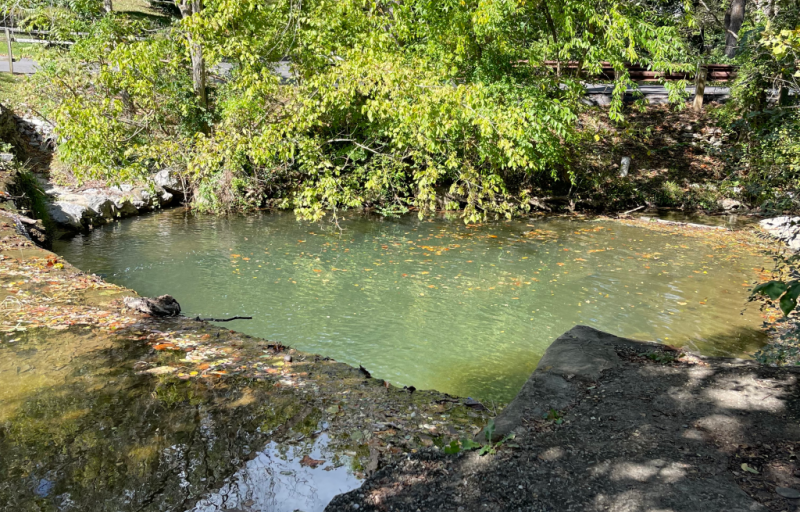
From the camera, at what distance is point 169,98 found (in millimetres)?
15016

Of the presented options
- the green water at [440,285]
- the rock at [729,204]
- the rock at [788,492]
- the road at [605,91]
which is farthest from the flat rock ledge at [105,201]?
the rock at [729,204]

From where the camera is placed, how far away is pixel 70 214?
1331 centimetres

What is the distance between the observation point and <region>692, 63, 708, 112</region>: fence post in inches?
850

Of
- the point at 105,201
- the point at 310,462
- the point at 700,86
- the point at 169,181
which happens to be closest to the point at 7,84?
the point at 169,181

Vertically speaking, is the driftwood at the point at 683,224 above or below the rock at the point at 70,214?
below

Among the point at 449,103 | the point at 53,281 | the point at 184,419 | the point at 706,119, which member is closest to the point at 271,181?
the point at 449,103

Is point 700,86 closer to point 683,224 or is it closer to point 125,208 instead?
point 683,224

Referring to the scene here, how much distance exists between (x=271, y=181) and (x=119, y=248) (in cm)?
580

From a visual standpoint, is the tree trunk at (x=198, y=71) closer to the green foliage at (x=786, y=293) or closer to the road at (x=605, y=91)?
the road at (x=605, y=91)

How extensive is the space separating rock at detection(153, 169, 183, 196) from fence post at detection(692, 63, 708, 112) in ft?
63.5

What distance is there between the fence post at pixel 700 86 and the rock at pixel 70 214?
21533 mm

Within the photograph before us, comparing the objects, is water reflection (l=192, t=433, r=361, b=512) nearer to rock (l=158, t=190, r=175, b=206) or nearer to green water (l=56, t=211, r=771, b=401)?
green water (l=56, t=211, r=771, b=401)

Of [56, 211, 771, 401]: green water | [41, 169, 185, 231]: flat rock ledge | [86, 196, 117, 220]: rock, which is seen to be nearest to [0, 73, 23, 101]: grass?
[41, 169, 185, 231]: flat rock ledge

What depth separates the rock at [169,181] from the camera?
16656 millimetres
